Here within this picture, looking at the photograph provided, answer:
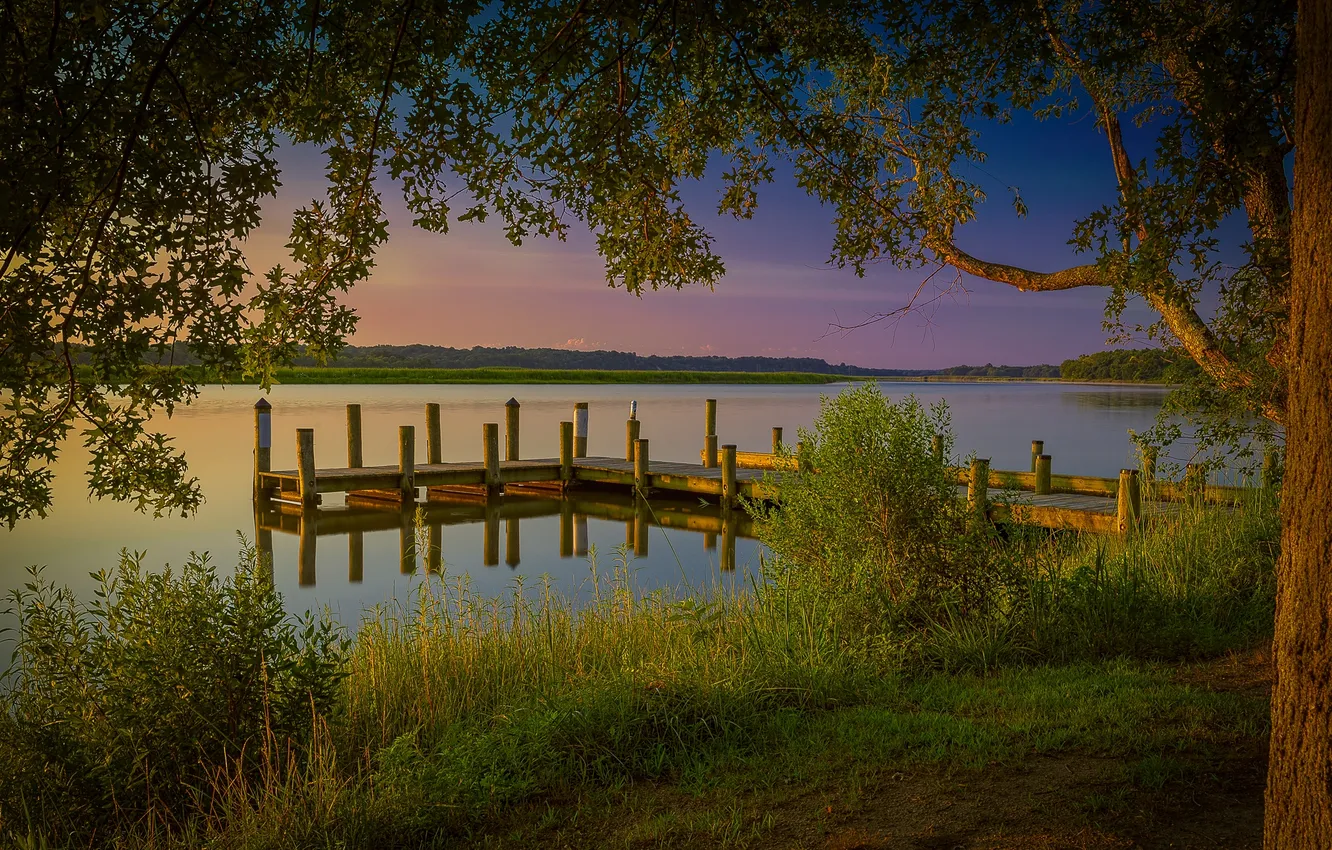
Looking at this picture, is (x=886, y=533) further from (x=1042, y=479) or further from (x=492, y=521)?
(x=492, y=521)

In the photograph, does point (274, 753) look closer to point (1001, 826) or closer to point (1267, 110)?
point (1001, 826)

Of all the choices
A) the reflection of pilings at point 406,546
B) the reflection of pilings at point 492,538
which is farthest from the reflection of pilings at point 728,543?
the reflection of pilings at point 406,546

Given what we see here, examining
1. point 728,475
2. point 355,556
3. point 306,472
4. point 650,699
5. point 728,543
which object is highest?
point 650,699

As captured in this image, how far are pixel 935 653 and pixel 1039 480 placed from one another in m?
10.9

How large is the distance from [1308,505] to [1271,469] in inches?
341

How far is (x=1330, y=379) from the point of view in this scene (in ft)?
9.29

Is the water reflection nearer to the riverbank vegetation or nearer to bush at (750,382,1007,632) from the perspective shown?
bush at (750,382,1007,632)

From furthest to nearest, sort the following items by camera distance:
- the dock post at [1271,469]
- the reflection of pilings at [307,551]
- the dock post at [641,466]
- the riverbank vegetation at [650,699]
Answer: the dock post at [641,466]
the reflection of pilings at [307,551]
the dock post at [1271,469]
the riverbank vegetation at [650,699]

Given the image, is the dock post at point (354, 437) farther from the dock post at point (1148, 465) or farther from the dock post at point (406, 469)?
the dock post at point (1148, 465)

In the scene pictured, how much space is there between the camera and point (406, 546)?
58.0 ft

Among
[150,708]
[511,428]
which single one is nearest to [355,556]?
[511,428]

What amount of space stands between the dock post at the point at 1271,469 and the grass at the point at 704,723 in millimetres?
2626

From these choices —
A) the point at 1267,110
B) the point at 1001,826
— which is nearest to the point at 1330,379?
the point at 1001,826

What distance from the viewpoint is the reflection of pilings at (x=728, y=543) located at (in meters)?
16.8
